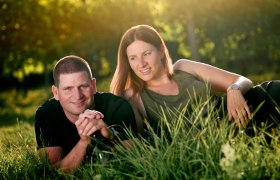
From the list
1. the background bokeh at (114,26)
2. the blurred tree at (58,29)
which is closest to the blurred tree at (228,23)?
the background bokeh at (114,26)

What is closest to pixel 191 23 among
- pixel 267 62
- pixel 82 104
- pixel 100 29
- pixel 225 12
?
pixel 225 12

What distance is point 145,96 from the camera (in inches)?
190

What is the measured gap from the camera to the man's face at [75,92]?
3.88 meters

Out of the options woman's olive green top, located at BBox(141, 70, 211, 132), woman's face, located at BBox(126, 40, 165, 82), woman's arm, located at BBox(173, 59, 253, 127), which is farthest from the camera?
woman's olive green top, located at BBox(141, 70, 211, 132)

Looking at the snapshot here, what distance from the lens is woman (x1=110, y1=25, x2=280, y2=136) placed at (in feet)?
15.2

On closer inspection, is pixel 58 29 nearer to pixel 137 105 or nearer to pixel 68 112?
pixel 137 105

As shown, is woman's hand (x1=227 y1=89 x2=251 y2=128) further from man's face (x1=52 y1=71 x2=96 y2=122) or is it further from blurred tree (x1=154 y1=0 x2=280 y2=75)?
blurred tree (x1=154 y1=0 x2=280 y2=75)

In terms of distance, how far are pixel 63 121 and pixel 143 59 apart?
1000 mm

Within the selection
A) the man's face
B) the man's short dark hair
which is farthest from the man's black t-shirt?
the man's short dark hair

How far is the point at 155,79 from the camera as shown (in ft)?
15.9

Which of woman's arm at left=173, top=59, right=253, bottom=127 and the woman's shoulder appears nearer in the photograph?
→ woman's arm at left=173, top=59, right=253, bottom=127

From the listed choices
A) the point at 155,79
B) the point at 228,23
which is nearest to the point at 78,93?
the point at 155,79

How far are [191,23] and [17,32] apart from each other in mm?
5906

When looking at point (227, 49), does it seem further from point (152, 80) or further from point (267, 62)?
point (152, 80)
